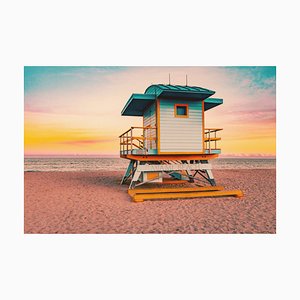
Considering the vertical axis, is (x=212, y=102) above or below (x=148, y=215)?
above

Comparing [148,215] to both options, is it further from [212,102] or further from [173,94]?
[212,102]

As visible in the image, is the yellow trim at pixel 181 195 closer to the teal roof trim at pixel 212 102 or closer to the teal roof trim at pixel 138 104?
the teal roof trim at pixel 138 104

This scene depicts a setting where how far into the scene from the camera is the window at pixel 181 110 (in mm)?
10008

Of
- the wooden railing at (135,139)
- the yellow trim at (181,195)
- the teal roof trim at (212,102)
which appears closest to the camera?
the yellow trim at (181,195)

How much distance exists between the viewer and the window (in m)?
10.0

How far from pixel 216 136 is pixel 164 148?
3.02m

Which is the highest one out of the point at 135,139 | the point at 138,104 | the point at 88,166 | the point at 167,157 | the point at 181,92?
the point at 181,92

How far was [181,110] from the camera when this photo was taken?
10.1 metres

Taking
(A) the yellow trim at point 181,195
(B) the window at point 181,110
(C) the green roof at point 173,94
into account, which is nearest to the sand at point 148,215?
(A) the yellow trim at point 181,195

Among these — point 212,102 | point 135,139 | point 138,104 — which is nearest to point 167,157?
point 135,139

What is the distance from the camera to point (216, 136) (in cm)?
1108

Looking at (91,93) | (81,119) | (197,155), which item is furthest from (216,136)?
(81,119)

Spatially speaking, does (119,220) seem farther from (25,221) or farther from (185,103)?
(185,103)

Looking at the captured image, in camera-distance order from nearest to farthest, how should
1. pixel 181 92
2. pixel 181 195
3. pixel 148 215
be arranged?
pixel 148 215, pixel 181 195, pixel 181 92
